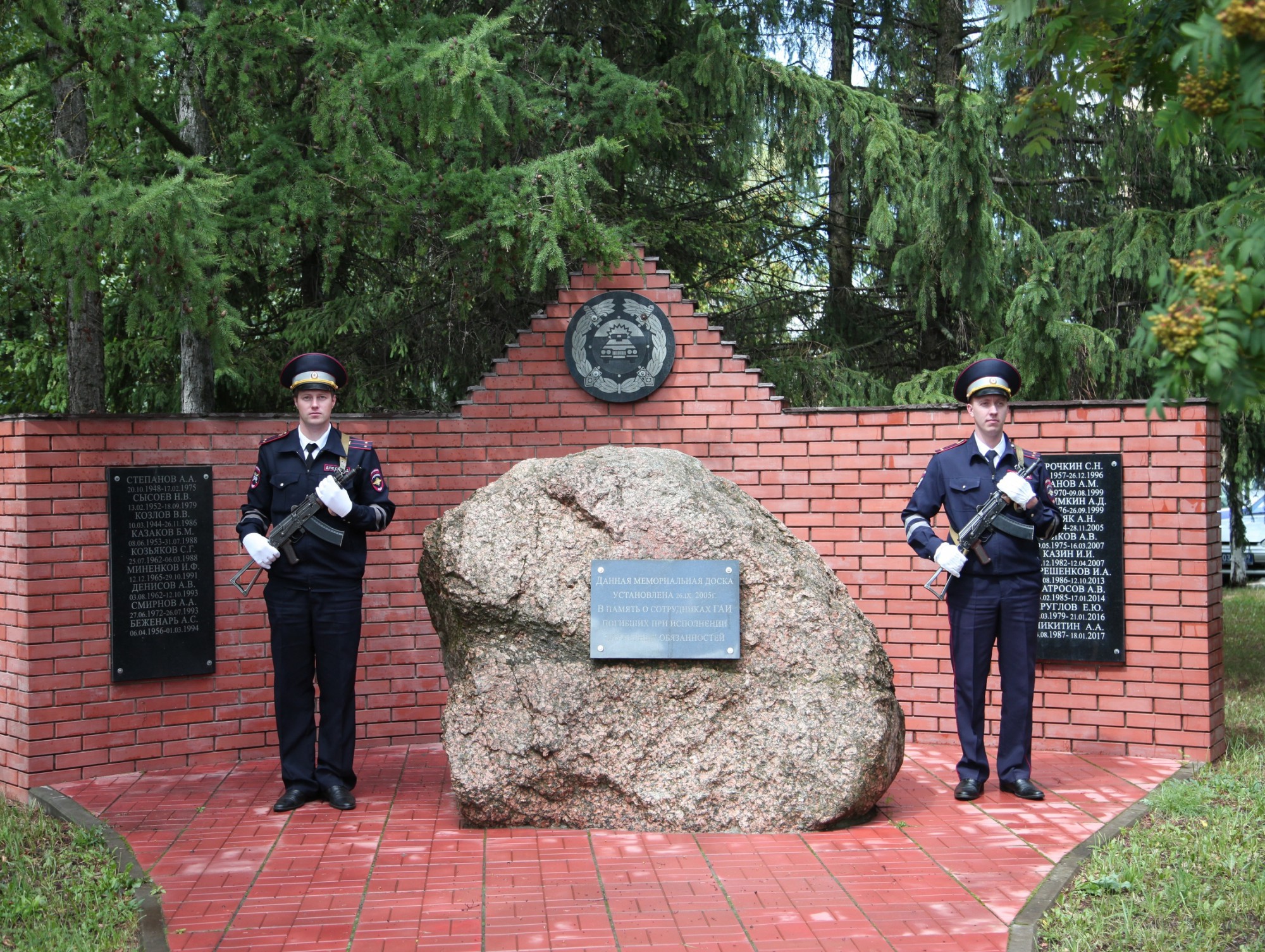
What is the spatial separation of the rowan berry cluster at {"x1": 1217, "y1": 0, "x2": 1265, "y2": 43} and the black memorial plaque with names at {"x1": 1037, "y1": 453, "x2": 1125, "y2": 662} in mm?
4297

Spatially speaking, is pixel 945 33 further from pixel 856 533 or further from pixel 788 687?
pixel 788 687

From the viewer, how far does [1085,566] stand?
664 cm

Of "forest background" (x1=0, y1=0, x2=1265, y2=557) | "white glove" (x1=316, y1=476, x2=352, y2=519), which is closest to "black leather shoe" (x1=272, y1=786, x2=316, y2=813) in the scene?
"white glove" (x1=316, y1=476, x2=352, y2=519)

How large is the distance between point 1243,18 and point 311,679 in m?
4.78

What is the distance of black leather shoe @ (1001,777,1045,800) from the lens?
221 inches

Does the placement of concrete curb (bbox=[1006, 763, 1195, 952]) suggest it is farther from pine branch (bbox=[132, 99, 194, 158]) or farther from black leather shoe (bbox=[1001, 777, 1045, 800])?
pine branch (bbox=[132, 99, 194, 158])

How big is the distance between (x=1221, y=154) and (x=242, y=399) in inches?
337

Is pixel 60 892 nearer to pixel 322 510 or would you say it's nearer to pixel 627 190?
pixel 322 510

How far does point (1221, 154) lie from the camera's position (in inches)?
373

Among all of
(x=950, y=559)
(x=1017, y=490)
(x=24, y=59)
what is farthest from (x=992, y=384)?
(x=24, y=59)

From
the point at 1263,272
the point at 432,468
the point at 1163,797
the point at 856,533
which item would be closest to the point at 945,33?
the point at 856,533

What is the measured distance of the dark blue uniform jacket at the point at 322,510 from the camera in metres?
5.68

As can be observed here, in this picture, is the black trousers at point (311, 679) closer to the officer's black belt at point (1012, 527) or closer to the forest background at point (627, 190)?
the forest background at point (627, 190)

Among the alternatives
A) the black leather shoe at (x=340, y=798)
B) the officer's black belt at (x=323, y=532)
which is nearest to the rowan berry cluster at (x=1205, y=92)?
the officer's black belt at (x=323, y=532)
